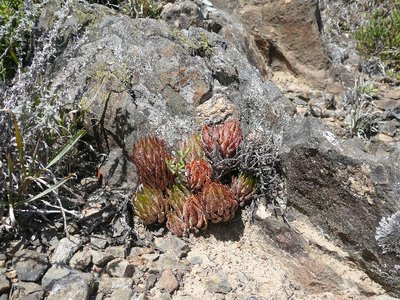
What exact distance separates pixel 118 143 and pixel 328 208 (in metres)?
2.08

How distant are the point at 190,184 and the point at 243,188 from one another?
1.62 feet

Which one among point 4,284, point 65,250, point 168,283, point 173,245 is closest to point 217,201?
point 173,245

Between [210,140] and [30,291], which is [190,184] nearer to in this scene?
[210,140]

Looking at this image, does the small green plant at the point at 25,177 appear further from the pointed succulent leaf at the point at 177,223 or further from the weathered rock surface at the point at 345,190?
the weathered rock surface at the point at 345,190

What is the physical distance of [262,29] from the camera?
276 inches

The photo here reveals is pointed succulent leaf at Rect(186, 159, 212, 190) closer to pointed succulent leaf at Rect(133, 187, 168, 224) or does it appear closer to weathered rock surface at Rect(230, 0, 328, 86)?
pointed succulent leaf at Rect(133, 187, 168, 224)

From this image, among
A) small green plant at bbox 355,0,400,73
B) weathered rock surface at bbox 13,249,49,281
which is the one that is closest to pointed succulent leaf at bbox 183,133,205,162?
weathered rock surface at bbox 13,249,49,281

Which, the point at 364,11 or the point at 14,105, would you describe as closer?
the point at 14,105

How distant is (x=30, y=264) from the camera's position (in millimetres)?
3730

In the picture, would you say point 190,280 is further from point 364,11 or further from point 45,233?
point 364,11

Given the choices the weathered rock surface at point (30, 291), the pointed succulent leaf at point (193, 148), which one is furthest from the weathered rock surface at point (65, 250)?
the pointed succulent leaf at point (193, 148)

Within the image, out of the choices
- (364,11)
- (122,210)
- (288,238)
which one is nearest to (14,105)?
(122,210)

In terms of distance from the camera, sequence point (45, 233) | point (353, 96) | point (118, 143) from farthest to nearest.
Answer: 1. point (353, 96)
2. point (118, 143)
3. point (45, 233)

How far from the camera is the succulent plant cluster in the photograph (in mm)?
4133
